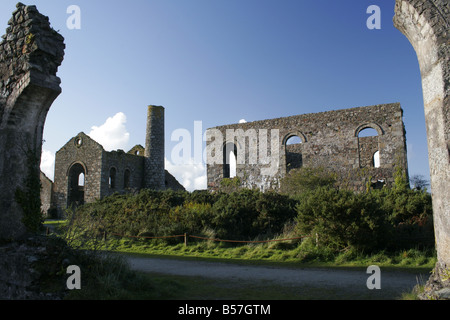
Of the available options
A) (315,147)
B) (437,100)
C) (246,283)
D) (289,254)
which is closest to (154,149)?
(315,147)

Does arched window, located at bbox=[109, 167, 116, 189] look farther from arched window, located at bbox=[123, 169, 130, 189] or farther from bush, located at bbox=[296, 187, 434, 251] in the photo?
bush, located at bbox=[296, 187, 434, 251]

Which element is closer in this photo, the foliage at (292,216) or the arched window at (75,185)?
the foliage at (292,216)

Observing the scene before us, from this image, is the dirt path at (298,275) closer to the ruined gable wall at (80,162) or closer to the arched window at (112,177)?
the ruined gable wall at (80,162)

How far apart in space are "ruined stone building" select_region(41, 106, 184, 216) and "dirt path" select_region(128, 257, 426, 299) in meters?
17.7

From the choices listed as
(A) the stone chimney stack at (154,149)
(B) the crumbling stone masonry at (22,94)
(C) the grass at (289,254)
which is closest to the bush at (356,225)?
(C) the grass at (289,254)

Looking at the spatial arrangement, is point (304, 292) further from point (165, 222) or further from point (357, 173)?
point (357, 173)

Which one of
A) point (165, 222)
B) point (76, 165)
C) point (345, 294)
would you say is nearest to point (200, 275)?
point (345, 294)

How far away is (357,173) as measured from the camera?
18781 millimetres

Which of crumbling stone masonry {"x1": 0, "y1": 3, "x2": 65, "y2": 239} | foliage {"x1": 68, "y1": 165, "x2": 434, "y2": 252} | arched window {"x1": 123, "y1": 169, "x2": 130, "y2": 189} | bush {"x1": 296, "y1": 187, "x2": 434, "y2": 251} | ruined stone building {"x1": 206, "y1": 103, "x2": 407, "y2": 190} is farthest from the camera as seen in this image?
arched window {"x1": 123, "y1": 169, "x2": 130, "y2": 189}

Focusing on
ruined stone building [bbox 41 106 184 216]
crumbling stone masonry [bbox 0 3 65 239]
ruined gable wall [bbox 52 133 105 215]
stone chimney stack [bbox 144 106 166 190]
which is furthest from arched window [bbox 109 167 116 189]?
crumbling stone masonry [bbox 0 3 65 239]

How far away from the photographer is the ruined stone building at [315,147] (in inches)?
718

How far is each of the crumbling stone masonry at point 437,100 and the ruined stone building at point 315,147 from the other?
13990 mm

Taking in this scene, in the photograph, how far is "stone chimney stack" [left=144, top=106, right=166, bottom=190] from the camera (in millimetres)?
27516

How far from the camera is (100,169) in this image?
25.1 metres
